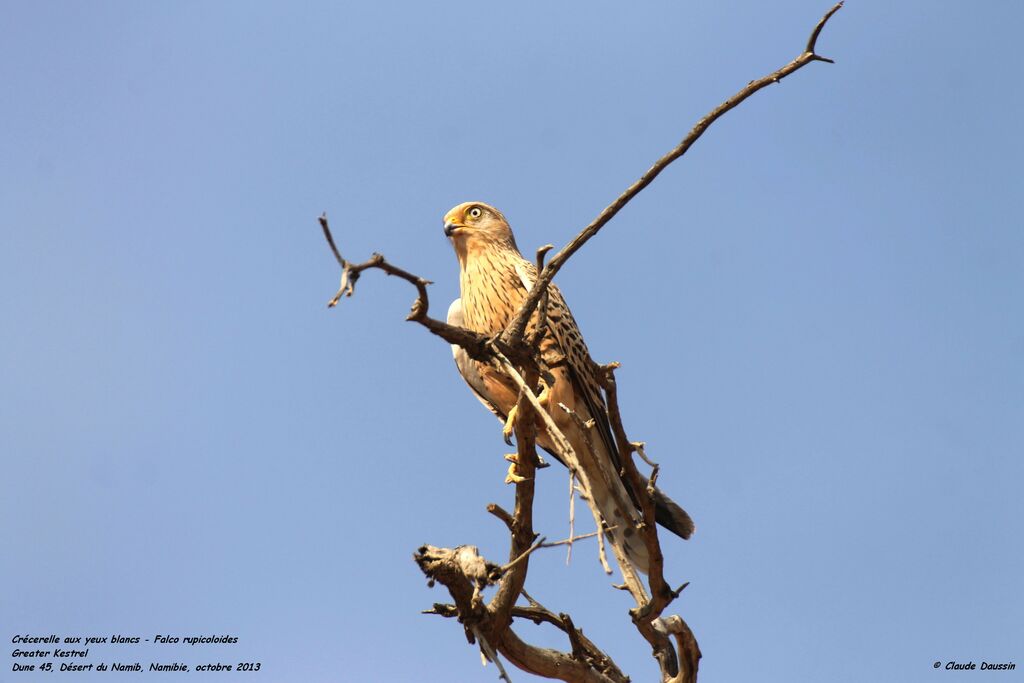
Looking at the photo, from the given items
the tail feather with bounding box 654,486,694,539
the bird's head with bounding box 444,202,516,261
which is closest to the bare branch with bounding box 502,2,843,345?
the tail feather with bounding box 654,486,694,539

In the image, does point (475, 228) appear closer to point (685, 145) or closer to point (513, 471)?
point (513, 471)

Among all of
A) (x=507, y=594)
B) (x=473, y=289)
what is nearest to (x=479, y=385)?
(x=473, y=289)

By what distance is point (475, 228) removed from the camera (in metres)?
6.19

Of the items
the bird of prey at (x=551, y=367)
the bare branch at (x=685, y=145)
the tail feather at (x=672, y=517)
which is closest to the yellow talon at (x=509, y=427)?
the bird of prey at (x=551, y=367)

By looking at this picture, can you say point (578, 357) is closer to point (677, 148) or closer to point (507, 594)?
point (507, 594)

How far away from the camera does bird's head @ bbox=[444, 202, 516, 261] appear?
20.1 ft

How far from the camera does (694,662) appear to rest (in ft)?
13.6

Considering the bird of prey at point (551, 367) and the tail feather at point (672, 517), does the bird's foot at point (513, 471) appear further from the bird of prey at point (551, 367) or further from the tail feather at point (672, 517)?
the tail feather at point (672, 517)

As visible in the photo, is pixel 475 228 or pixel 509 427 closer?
pixel 509 427

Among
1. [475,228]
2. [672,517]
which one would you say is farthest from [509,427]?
[475,228]

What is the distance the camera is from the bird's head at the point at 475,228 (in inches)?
241

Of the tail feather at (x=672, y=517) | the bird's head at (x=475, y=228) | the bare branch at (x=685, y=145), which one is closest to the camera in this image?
the bare branch at (x=685, y=145)

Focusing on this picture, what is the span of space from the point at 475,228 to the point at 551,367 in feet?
5.66

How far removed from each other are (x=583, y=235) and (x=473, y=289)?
2.64 meters
